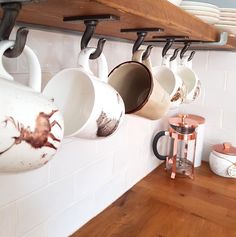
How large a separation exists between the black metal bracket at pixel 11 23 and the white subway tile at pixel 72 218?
0.48 meters

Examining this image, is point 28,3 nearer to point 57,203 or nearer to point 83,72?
point 83,72

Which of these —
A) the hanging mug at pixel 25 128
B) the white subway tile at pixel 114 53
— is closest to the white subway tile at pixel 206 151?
the white subway tile at pixel 114 53

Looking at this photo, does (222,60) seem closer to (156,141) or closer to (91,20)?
(156,141)

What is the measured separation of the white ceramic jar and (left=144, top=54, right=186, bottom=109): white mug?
52 centimetres

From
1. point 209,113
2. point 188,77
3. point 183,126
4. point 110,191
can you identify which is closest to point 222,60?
point 209,113

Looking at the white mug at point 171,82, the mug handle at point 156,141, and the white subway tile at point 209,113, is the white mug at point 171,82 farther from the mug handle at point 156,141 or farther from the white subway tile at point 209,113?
the white subway tile at point 209,113

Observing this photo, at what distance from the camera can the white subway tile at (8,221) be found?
57 cm

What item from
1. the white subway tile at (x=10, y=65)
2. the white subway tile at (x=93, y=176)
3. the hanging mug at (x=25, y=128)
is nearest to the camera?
the hanging mug at (x=25, y=128)

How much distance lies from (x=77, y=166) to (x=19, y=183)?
18cm

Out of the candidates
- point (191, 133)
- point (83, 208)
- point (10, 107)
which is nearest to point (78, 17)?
point (10, 107)

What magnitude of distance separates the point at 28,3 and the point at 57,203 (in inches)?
20.5

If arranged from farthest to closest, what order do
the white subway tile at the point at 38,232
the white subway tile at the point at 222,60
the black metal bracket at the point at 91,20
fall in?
the white subway tile at the point at 222,60, the white subway tile at the point at 38,232, the black metal bracket at the point at 91,20

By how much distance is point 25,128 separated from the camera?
0.91 ft

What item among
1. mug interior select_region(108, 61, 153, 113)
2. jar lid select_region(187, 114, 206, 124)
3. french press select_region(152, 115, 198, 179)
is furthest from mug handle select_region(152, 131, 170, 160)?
mug interior select_region(108, 61, 153, 113)
